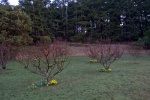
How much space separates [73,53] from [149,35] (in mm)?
8518

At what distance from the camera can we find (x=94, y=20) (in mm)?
30344

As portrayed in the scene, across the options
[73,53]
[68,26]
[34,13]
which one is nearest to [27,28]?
[73,53]

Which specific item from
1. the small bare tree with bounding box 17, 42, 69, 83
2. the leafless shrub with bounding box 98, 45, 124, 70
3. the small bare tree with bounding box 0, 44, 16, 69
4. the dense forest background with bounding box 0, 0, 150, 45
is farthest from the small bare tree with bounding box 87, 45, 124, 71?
the dense forest background with bounding box 0, 0, 150, 45

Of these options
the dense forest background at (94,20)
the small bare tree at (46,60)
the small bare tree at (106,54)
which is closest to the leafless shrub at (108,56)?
the small bare tree at (106,54)

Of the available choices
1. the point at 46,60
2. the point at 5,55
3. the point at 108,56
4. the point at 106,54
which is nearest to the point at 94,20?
the point at 106,54

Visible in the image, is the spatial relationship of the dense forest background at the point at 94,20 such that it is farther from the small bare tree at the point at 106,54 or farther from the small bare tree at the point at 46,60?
the small bare tree at the point at 46,60

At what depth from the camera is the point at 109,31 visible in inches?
1137

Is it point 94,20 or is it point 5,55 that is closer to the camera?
point 5,55

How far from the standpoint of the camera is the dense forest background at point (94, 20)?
27.6m

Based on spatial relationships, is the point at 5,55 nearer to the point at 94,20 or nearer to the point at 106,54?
the point at 106,54

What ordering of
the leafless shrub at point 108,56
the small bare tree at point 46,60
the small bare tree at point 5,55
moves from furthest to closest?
the small bare tree at point 5,55, the leafless shrub at point 108,56, the small bare tree at point 46,60

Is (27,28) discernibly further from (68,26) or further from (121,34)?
(121,34)

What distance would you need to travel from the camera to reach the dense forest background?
27562 millimetres

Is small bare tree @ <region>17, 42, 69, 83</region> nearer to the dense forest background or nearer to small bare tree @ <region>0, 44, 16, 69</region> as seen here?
small bare tree @ <region>0, 44, 16, 69</region>
